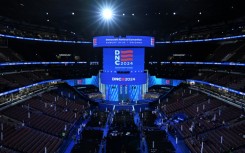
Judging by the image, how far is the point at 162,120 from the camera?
95.2 feet

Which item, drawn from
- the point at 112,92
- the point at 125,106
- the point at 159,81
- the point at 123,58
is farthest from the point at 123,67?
the point at 159,81

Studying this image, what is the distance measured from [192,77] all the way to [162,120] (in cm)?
1577

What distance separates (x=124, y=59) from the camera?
40844 millimetres

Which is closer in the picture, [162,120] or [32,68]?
[162,120]

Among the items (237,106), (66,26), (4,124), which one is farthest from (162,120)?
(66,26)

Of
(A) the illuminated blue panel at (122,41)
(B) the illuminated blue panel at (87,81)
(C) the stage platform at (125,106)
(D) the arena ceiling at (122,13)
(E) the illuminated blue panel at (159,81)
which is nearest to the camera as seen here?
(D) the arena ceiling at (122,13)

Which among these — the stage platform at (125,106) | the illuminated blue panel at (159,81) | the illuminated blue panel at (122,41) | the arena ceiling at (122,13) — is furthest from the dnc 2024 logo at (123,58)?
the illuminated blue panel at (159,81)

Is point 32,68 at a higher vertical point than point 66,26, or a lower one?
lower

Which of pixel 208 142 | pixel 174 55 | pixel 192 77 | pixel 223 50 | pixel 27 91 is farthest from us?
pixel 174 55

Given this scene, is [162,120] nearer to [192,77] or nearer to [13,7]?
[192,77]

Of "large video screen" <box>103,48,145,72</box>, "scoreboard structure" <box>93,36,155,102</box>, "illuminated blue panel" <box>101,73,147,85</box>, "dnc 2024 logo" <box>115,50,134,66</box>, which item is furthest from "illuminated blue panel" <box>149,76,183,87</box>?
"dnc 2024 logo" <box>115,50,134,66</box>

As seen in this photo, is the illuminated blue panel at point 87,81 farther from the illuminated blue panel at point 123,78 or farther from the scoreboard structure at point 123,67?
the illuminated blue panel at point 123,78

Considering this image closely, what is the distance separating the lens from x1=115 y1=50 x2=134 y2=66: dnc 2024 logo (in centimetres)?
4078

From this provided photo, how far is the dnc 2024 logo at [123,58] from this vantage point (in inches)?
1606
